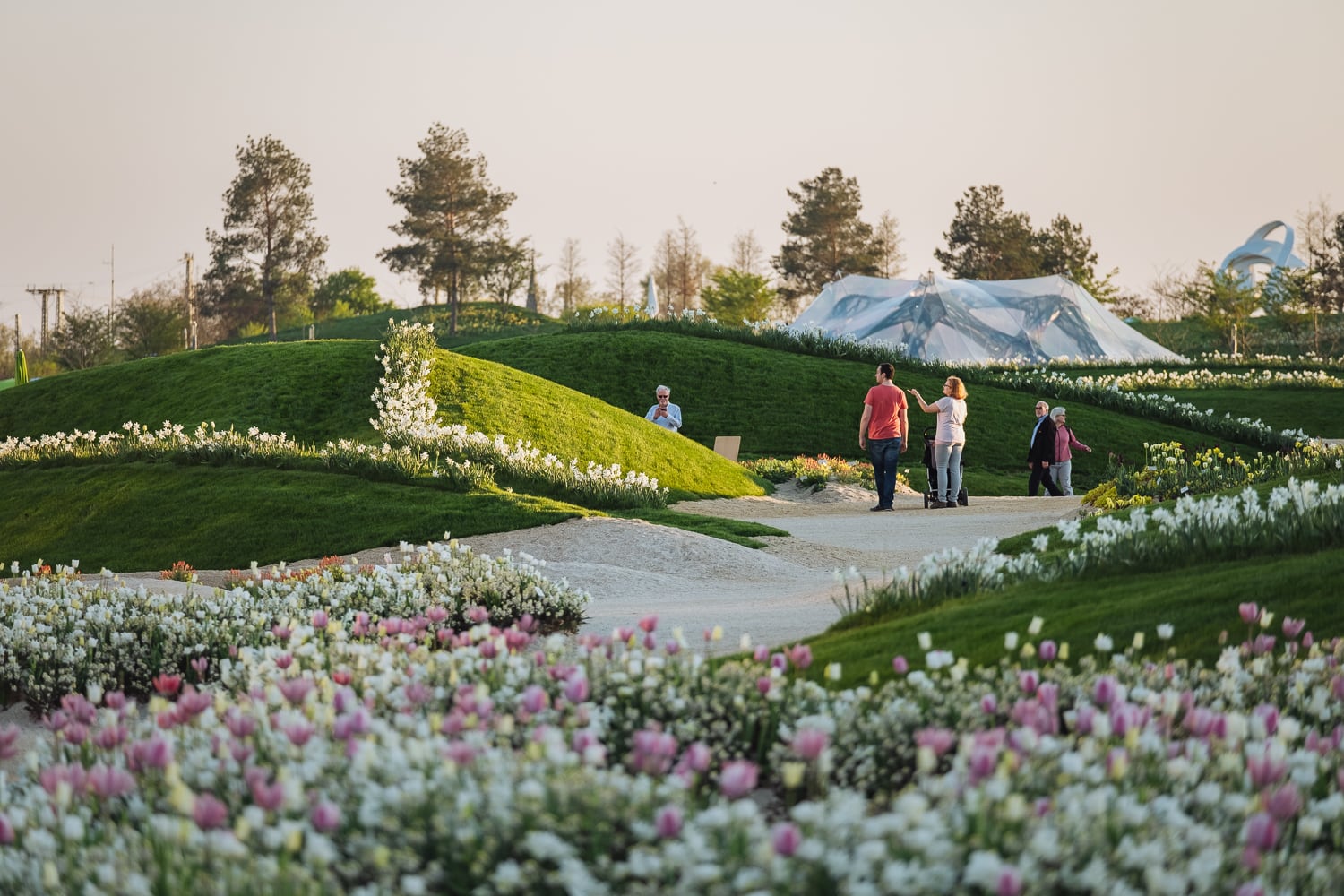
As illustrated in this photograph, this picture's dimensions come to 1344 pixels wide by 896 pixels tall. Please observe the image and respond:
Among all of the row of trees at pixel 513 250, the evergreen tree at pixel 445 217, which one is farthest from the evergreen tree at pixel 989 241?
the evergreen tree at pixel 445 217

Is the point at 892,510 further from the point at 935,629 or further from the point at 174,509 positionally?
the point at 935,629

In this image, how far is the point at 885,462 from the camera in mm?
17969

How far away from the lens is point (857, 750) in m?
4.13

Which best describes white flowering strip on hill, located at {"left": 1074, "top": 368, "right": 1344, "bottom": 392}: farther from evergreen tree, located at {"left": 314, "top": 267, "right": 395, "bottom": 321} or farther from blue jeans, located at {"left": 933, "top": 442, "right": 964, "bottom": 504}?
evergreen tree, located at {"left": 314, "top": 267, "right": 395, "bottom": 321}

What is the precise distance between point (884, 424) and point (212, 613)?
11210 mm

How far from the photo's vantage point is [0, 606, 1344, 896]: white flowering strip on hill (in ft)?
9.70

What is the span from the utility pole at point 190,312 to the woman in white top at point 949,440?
52524mm

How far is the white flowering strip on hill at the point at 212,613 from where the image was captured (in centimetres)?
726

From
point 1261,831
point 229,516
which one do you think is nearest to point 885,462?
point 229,516

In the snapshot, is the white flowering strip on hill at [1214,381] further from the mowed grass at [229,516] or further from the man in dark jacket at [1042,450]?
the mowed grass at [229,516]

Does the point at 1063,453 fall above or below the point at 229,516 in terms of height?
above

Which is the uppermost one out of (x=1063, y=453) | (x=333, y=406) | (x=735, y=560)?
(x=333, y=406)

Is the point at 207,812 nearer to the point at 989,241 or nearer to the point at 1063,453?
the point at 1063,453

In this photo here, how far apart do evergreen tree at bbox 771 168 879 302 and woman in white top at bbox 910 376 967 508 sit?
60.1 meters
